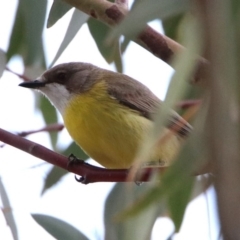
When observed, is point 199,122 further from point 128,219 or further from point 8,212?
point 8,212

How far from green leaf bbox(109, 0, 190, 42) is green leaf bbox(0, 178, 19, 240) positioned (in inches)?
39.4

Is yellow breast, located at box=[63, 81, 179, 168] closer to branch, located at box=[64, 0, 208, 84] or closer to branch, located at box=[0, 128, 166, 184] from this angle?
branch, located at box=[64, 0, 208, 84]

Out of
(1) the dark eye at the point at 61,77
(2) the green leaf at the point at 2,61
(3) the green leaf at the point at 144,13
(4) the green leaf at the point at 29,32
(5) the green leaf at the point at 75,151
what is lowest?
(3) the green leaf at the point at 144,13

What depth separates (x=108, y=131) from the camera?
207 centimetres

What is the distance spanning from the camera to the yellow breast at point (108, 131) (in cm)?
206

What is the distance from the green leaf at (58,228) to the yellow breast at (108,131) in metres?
0.43

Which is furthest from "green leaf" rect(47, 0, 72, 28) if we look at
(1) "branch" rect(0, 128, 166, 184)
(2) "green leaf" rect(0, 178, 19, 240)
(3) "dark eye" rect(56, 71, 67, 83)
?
(3) "dark eye" rect(56, 71, 67, 83)

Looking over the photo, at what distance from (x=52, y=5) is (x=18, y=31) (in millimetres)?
207

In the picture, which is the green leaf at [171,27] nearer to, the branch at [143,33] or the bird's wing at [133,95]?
the branch at [143,33]

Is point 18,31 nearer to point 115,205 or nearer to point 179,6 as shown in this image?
point 115,205

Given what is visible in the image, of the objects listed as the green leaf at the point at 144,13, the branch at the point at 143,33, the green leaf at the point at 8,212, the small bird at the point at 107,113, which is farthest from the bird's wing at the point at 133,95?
the green leaf at the point at 144,13

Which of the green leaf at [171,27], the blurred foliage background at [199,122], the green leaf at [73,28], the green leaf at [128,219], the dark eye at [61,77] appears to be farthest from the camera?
the dark eye at [61,77]

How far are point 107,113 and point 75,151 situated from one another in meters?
0.22

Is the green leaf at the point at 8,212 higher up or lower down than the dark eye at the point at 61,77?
lower down
